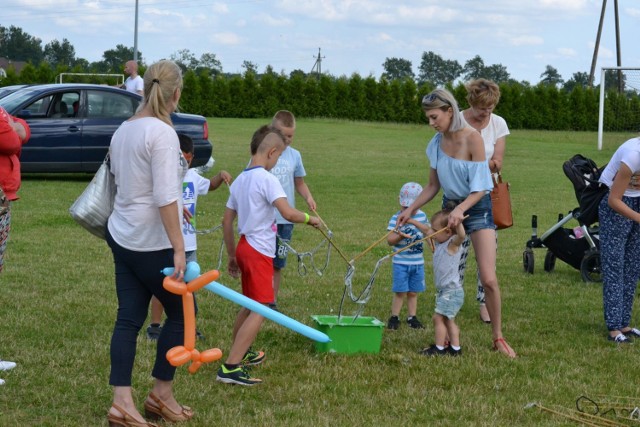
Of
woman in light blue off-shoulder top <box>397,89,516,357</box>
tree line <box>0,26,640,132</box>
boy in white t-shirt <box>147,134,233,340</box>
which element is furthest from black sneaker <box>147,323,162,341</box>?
tree line <box>0,26,640,132</box>

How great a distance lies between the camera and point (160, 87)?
4.54 meters

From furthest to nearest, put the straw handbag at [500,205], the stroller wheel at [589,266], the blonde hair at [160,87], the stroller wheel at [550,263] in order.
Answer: the stroller wheel at [550,263] < the stroller wheel at [589,266] < the straw handbag at [500,205] < the blonde hair at [160,87]

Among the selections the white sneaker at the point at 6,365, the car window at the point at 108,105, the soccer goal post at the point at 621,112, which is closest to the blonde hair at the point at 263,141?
the white sneaker at the point at 6,365

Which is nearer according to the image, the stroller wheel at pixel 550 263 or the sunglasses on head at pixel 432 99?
the sunglasses on head at pixel 432 99

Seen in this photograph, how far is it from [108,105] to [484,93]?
10500 mm

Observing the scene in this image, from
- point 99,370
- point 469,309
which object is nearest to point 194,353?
point 99,370

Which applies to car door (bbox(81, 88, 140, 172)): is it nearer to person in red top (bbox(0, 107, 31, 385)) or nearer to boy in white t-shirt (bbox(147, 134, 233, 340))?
boy in white t-shirt (bbox(147, 134, 233, 340))

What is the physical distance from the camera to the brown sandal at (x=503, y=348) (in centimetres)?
640

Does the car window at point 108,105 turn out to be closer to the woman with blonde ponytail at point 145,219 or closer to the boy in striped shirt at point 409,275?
the boy in striped shirt at point 409,275

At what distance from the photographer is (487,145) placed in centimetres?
718

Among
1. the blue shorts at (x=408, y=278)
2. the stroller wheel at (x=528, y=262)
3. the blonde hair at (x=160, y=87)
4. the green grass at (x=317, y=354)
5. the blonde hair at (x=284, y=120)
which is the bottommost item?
the green grass at (x=317, y=354)

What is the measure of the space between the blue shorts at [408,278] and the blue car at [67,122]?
934 cm

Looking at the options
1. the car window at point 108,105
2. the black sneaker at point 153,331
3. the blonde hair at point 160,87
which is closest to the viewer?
the blonde hair at point 160,87

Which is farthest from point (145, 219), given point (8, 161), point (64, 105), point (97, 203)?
point (64, 105)
